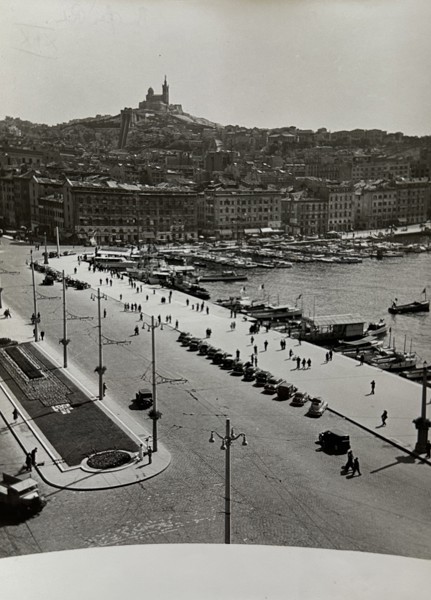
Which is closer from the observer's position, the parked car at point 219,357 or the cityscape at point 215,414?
the cityscape at point 215,414

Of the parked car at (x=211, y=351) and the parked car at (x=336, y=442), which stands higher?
the parked car at (x=211, y=351)

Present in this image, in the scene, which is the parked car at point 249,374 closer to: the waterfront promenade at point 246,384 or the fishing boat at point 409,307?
the waterfront promenade at point 246,384

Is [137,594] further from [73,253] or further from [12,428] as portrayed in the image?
[73,253]

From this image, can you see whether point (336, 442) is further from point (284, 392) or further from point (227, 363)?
point (227, 363)

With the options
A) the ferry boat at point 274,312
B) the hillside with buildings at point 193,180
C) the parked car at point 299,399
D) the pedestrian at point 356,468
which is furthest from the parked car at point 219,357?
the hillside with buildings at point 193,180

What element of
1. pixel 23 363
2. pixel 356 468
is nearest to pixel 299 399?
pixel 356 468

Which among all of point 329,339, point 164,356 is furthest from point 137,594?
point 329,339

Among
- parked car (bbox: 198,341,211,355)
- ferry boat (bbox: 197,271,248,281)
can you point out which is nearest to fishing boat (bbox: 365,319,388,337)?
parked car (bbox: 198,341,211,355)
